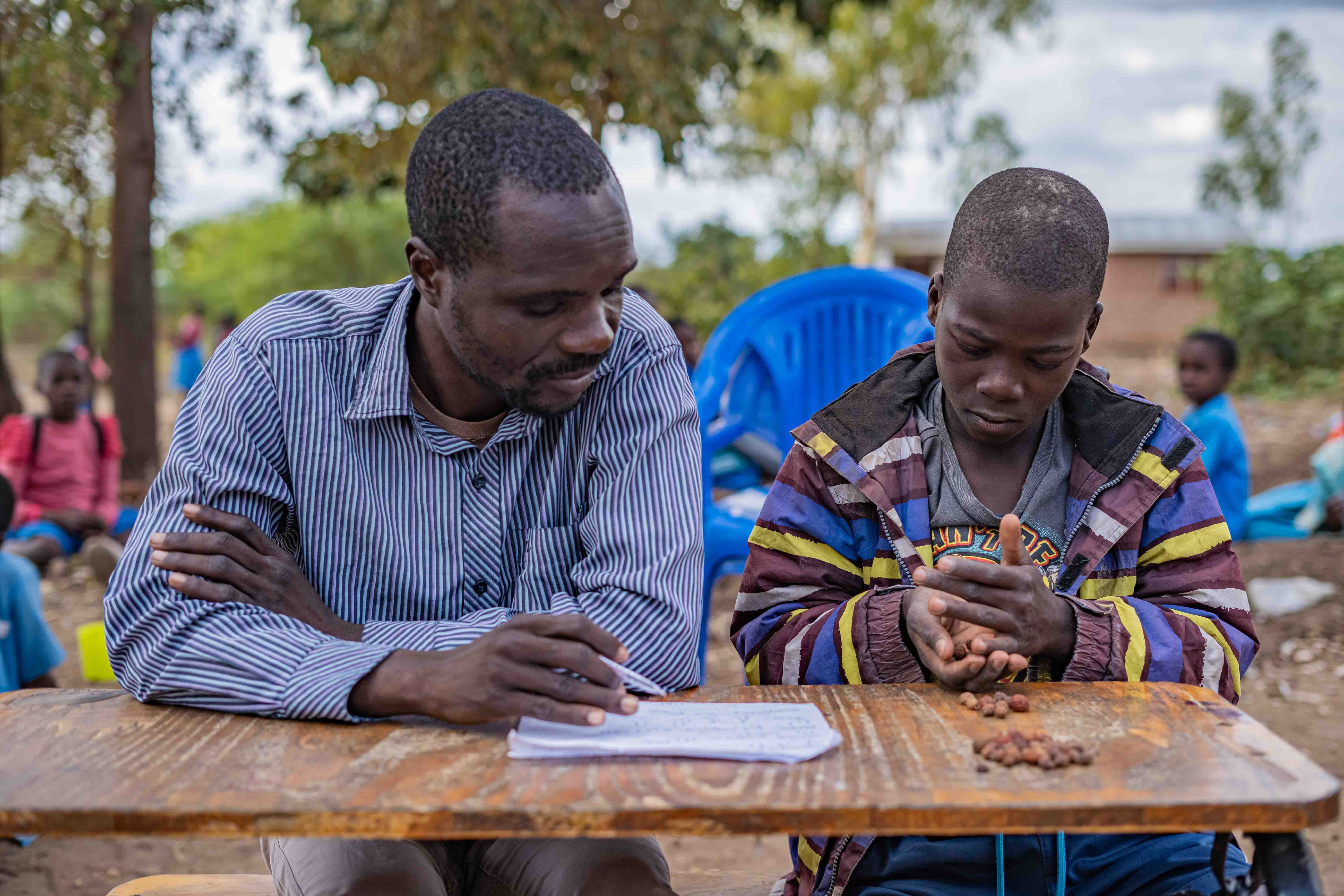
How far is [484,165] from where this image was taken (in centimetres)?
180

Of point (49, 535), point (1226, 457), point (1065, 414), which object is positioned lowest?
point (49, 535)

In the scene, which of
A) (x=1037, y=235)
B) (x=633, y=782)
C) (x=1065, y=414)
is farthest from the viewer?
(x=1065, y=414)

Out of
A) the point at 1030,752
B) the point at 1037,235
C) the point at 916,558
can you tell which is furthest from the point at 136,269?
the point at 1030,752

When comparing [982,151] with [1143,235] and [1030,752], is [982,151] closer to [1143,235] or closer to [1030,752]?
[1143,235]

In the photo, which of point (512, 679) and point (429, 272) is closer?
point (512, 679)

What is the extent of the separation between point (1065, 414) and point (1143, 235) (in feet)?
104

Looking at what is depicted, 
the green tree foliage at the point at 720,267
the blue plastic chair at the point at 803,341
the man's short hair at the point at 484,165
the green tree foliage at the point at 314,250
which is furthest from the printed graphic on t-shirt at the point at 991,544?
the green tree foliage at the point at 314,250

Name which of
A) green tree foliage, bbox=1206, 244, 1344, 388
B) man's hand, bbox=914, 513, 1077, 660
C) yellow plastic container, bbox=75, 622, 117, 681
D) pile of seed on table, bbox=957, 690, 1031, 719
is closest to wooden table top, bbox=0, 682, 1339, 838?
pile of seed on table, bbox=957, 690, 1031, 719

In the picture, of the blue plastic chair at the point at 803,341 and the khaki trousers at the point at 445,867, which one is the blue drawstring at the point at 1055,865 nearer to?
the khaki trousers at the point at 445,867

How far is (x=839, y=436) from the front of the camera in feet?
6.98

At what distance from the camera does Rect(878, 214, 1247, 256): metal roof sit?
92.6ft

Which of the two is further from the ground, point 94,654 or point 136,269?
point 136,269

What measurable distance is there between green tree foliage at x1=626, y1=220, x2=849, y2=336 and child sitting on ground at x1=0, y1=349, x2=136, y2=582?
4963mm

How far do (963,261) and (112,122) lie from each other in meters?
8.88
